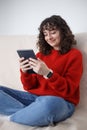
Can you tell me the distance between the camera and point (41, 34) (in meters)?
1.60

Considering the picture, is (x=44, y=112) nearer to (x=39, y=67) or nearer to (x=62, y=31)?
(x=39, y=67)

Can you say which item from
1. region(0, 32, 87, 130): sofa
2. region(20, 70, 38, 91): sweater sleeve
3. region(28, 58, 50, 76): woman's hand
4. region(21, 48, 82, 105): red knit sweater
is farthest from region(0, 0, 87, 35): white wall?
region(28, 58, 50, 76): woman's hand

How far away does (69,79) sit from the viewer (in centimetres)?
134

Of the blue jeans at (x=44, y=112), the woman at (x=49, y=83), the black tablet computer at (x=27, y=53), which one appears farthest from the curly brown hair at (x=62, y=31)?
the blue jeans at (x=44, y=112)

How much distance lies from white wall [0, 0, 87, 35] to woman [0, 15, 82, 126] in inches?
11.8

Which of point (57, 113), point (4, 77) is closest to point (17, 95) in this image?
point (4, 77)

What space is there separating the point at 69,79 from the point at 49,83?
0.11m

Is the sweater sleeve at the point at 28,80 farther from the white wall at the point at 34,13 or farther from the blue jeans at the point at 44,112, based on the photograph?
the white wall at the point at 34,13

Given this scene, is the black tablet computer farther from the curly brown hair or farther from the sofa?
the sofa

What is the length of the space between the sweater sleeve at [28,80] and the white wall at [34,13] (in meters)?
0.51

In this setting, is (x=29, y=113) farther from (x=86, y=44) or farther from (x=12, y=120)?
(x=86, y=44)

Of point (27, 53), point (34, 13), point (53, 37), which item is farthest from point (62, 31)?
point (34, 13)

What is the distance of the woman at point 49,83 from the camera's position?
1.19 meters

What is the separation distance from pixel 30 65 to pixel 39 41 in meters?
0.33
